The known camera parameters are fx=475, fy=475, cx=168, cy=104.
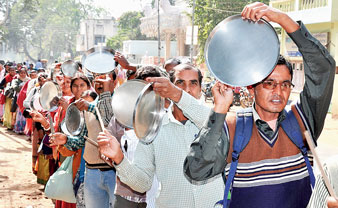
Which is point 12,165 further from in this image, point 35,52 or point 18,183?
point 35,52

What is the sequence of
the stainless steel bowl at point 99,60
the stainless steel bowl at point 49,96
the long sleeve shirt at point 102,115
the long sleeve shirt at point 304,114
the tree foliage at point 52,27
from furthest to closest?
the tree foliage at point 52,27
the stainless steel bowl at point 99,60
the stainless steel bowl at point 49,96
the long sleeve shirt at point 102,115
the long sleeve shirt at point 304,114

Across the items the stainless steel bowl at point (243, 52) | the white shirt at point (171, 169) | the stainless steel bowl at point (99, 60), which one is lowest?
the white shirt at point (171, 169)

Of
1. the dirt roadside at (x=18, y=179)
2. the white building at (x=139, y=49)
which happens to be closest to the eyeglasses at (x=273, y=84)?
the dirt roadside at (x=18, y=179)

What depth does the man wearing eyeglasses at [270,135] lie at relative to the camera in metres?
2.15

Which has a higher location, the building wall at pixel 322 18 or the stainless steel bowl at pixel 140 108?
the building wall at pixel 322 18

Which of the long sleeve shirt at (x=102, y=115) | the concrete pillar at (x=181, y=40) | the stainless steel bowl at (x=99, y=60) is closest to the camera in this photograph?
the long sleeve shirt at (x=102, y=115)

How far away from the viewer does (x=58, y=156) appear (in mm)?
6188

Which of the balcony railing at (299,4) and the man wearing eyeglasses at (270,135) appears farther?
the balcony railing at (299,4)

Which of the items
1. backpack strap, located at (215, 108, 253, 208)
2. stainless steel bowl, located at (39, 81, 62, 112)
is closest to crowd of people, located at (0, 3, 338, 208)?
backpack strap, located at (215, 108, 253, 208)

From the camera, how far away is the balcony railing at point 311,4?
20.1 metres

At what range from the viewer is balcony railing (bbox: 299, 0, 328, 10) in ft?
66.1

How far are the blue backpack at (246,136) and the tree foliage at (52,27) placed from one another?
10153 centimetres

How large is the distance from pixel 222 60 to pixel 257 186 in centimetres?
62

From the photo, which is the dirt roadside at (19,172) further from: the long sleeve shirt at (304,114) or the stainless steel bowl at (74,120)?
the long sleeve shirt at (304,114)
